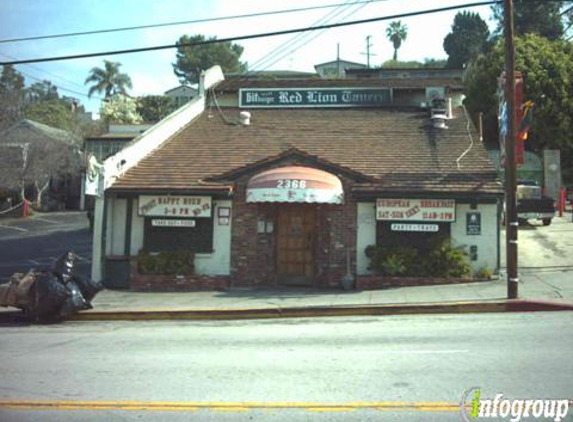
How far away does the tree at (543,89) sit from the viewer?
31.2 meters

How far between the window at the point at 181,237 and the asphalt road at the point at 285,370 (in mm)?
5476

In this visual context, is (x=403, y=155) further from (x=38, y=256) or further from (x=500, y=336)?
(x=38, y=256)

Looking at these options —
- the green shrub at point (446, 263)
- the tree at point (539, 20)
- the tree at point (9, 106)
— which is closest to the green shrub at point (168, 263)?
the green shrub at point (446, 263)

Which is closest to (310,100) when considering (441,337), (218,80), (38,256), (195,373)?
(218,80)

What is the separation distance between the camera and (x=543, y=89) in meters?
31.6

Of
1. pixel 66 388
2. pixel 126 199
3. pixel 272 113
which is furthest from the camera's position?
pixel 272 113

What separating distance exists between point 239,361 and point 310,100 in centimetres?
1550

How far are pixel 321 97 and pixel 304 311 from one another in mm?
11362

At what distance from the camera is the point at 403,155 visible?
17359 mm

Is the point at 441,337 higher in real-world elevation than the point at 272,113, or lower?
lower

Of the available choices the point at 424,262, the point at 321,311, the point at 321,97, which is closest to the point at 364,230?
the point at 424,262

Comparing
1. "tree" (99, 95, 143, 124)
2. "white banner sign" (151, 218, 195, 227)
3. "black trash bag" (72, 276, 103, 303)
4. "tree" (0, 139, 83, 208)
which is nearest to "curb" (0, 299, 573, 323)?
"black trash bag" (72, 276, 103, 303)

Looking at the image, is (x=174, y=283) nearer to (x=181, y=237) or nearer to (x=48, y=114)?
(x=181, y=237)

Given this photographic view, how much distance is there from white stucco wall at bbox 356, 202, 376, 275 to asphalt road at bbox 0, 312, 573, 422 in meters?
4.81
